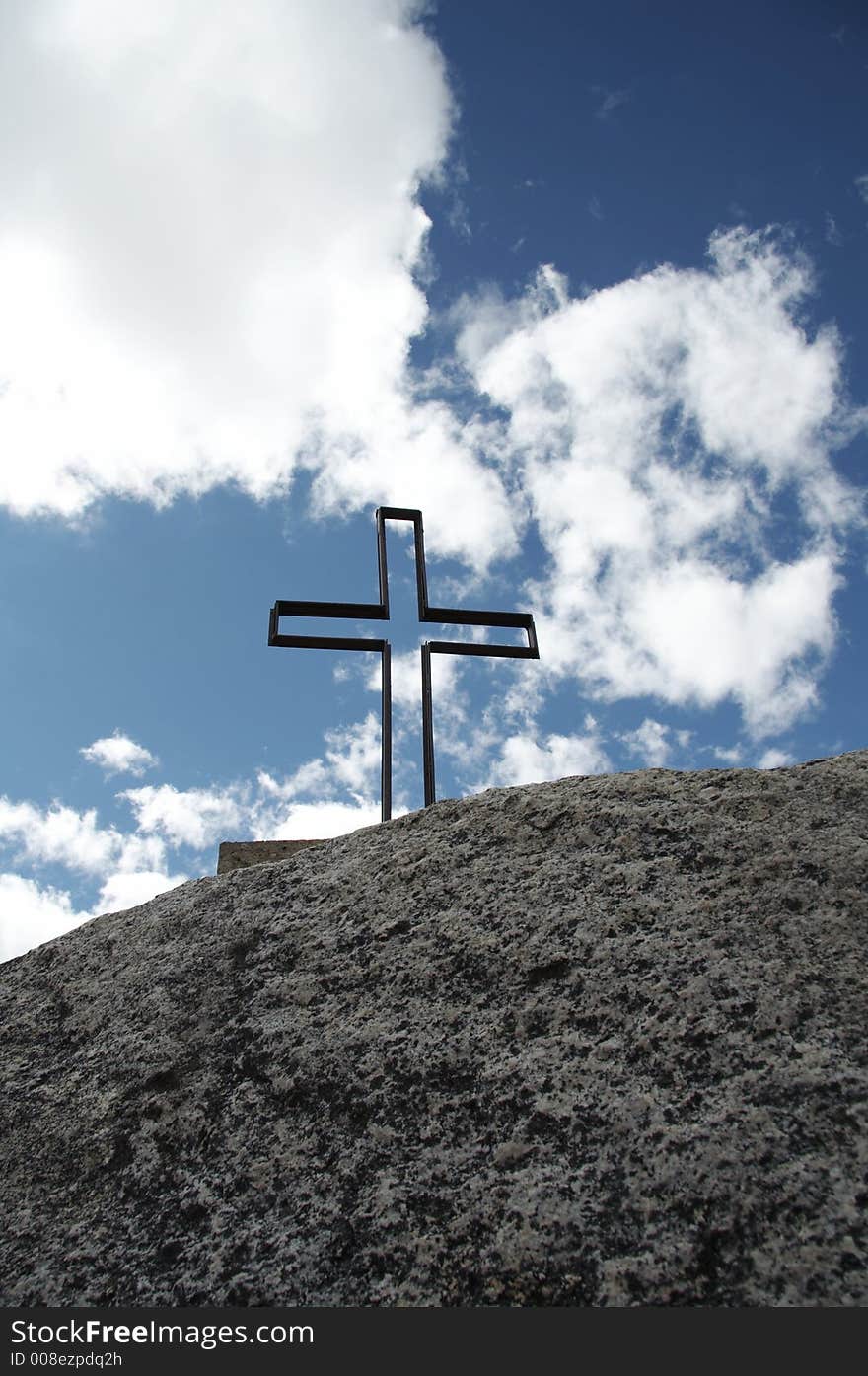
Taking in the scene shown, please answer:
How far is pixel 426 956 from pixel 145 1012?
822 mm

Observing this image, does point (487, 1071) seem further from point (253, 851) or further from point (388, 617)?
point (388, 617)

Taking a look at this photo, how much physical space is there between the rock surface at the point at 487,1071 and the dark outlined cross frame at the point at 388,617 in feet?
7.92

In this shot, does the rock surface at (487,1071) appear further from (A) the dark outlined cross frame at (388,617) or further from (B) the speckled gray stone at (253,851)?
(A) the dark outlined cross frame at (388,617)

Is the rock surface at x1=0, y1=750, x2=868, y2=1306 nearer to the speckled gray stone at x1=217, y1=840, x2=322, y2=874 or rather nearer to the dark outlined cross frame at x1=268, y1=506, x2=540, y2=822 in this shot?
the speckled gray stone at x1=217, y1=840, x2=322, y2=874

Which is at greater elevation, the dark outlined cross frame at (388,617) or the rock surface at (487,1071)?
the dark outlined cross frame at (388,617)

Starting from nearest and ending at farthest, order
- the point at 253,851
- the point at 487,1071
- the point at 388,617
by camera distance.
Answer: the point at 487,1071, the point at 253,851, the point at 388,617

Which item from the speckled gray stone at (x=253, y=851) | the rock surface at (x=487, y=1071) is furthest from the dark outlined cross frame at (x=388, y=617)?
the rock surface at (x=487, y=1071)

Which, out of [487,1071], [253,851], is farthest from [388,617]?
[487,1071]

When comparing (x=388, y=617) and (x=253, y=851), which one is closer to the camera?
(x=253, y=851)

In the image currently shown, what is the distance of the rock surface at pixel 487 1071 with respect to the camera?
62.7 inches

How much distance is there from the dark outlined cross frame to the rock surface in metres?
2.41

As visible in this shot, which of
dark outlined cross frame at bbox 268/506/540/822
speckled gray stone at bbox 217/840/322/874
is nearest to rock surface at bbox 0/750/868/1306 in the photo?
speckled gray stone at bbox 217/840/322/874

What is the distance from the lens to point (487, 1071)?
1.94m

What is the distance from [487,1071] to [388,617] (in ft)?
12.6
